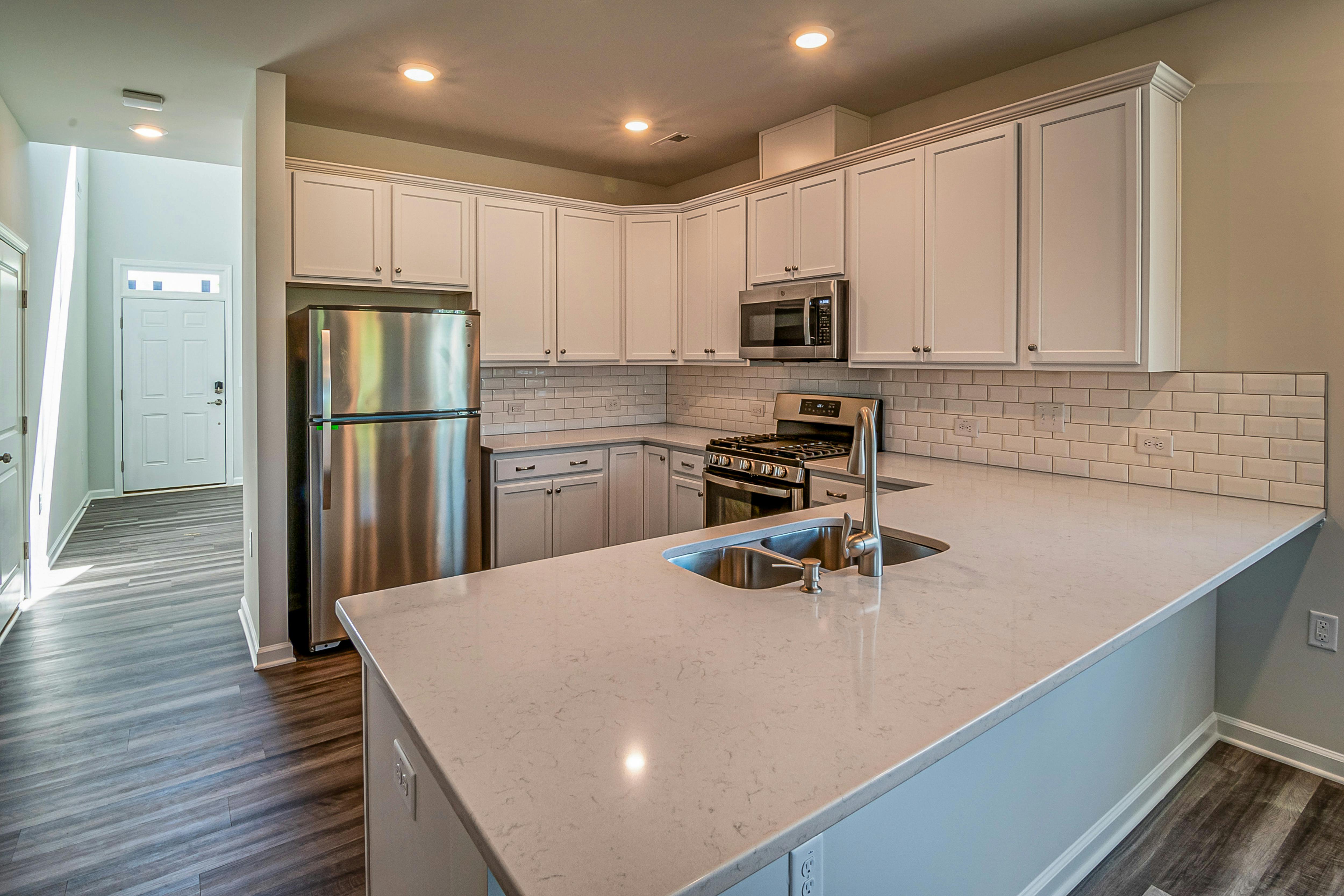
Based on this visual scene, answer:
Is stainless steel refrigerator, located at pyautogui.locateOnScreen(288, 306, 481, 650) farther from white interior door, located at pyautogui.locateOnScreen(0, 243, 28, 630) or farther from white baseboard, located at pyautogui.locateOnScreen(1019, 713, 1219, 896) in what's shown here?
white baseboard, located at pyautogui.locateOnScreen(1019, 713, 1219, 896)

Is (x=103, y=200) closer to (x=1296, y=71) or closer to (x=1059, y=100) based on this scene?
(x=1059, y=100)

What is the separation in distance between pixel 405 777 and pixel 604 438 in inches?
127

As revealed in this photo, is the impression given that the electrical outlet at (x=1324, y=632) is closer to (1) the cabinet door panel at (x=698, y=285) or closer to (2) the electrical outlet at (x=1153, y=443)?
(2) the electrical outlet at (x=1153, y=443)

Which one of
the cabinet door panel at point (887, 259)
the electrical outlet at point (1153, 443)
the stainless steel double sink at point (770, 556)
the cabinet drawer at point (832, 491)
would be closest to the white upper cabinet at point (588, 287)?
the cabinet door panel at point (887, 259)

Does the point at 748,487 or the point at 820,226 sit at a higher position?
the point at 820,226

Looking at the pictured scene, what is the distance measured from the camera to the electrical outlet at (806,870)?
106 cm

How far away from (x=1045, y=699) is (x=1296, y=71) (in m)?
2.25

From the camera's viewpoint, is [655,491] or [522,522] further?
[655,491]

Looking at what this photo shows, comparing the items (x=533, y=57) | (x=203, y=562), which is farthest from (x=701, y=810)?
(x=203, y=562)

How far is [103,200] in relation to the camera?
22.9 feet

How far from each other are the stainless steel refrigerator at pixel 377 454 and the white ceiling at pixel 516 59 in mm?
1058

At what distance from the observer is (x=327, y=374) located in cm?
337

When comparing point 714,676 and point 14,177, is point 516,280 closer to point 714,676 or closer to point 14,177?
point 14,177

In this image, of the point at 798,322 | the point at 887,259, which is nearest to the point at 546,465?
the point at 798,322
